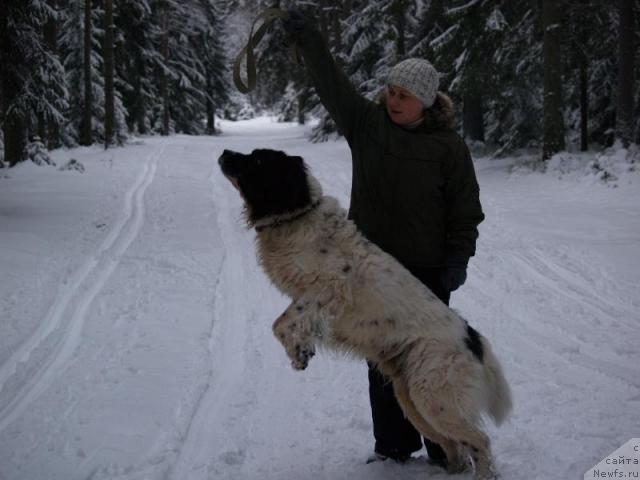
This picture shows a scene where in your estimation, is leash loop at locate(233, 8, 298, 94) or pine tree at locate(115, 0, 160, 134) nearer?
leash loop at locate(233, 8, 298, 94)

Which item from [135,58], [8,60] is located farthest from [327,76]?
[135,58]

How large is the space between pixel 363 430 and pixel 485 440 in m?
1.29

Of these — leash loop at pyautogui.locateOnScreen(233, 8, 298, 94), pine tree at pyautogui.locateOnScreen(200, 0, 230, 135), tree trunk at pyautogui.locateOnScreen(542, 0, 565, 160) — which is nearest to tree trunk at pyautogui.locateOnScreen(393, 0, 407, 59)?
tree trunk at pyautogui.locateOnScreen(542, 0, 565, 160)

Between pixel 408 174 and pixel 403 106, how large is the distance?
0.41 m

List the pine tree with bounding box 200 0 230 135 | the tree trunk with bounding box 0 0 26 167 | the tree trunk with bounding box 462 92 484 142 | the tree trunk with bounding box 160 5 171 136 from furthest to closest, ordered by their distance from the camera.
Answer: the pine tree with bounding box 200 0 230 135 → the tree trunk with bounding box 160 5 171 136 → the tree trunk with bounding box 462 92 484 142 → the tree trunk with bounding box 0 0 26 167

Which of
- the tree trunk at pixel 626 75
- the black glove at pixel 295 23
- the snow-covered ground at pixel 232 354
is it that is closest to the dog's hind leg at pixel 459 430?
the snow-covered ground at pixel 232 354

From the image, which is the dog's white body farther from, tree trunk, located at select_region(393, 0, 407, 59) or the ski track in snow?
tree trunk, located at select_region(393, 0, 407, 59)

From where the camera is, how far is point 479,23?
56.0ft

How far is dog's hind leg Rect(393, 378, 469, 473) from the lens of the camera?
11.4ft

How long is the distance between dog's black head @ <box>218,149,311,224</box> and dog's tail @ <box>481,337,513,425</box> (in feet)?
4.85

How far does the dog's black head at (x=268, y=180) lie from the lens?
3346 millimetres

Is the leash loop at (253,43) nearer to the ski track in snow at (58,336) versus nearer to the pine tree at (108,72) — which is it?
the ski track in snow at (58,336)

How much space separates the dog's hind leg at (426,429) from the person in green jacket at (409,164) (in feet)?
2.40

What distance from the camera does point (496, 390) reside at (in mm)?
3404
